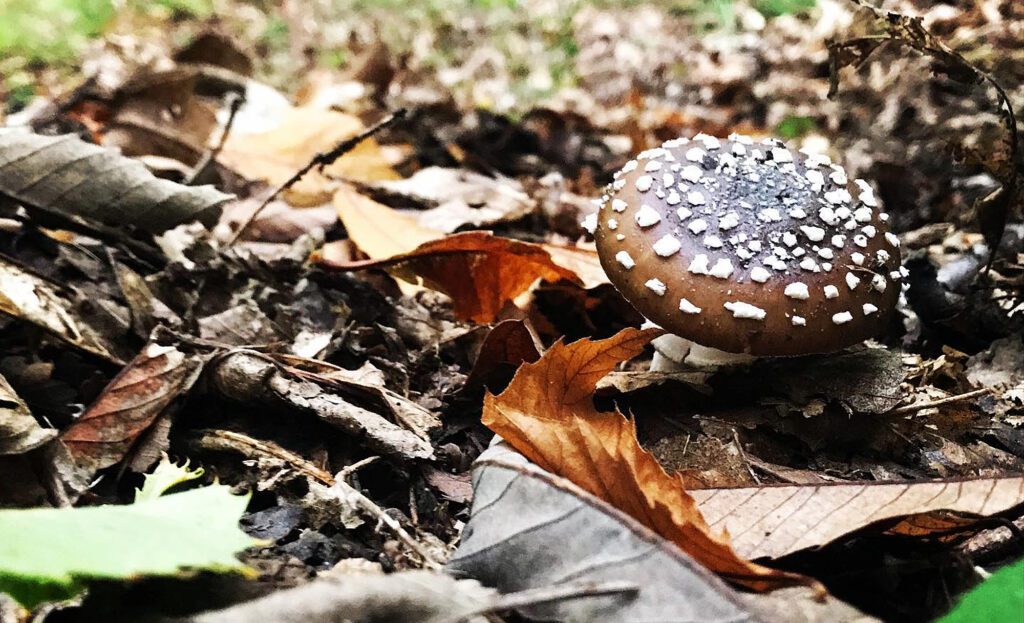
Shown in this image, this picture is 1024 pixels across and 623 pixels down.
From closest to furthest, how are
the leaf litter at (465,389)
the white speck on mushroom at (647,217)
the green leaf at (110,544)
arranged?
the green leaf at (110,544), the leaf litter at (465,389), the white speck on mushroom at (647,217)

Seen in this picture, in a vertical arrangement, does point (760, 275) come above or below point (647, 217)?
below

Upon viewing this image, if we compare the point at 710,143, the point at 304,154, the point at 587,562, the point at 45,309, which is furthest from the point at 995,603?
the point at 304,154

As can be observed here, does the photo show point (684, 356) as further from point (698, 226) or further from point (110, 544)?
point (110, 544)

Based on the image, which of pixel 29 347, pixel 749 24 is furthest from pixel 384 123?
pixel 749 24

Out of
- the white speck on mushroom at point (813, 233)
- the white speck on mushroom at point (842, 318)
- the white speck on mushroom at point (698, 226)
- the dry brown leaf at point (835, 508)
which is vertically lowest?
the dry brown leaf at point (835, 508)

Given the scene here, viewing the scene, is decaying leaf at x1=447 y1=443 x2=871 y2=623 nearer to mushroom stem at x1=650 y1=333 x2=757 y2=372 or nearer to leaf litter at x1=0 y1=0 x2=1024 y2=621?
leaf litter at x1=0 y1=0 x2=1024 y2=621

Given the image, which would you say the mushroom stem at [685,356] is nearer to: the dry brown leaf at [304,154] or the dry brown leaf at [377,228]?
the dry brown leaf at [377,228]

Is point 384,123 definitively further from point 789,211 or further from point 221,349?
point 789,211

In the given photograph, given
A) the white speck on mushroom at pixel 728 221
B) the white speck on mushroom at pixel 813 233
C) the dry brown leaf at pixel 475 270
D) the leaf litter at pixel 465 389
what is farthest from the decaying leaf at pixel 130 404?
the white speck on mushroom at pixel 813 233
